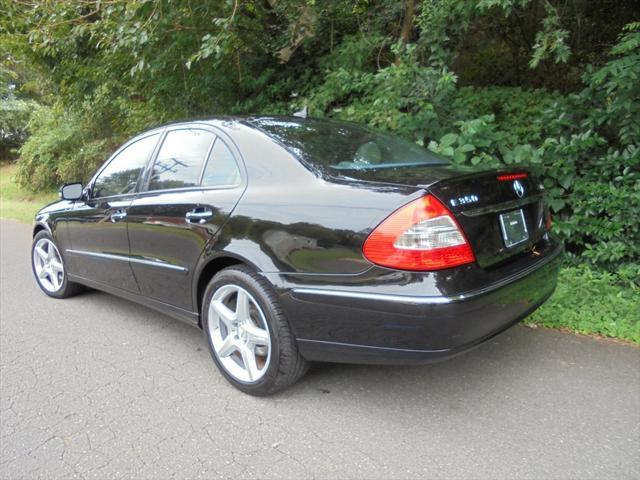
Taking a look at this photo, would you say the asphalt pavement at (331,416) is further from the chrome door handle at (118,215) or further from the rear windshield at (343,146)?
the rear windshield at (343,146)

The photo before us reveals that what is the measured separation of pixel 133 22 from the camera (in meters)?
5.50

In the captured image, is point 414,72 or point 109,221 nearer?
point 109,221

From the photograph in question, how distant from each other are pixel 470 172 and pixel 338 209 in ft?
2.43

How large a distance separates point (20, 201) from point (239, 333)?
15288mm

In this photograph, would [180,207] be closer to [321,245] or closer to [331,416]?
[321,245]

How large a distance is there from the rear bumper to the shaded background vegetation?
2.23m

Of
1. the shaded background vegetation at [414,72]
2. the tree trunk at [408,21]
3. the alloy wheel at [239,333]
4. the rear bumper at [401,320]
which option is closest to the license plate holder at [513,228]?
the rear bumper at [401,320]

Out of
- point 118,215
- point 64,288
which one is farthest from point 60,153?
point 118,215

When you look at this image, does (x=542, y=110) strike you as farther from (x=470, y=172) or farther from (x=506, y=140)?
(x=470, y=172)

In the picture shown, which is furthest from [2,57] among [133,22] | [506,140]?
[506,140]

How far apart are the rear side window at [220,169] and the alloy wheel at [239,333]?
641 mm

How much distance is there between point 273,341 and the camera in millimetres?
2590

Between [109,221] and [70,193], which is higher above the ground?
[70,193]

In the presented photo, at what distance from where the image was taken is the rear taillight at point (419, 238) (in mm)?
2180
